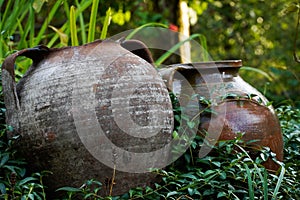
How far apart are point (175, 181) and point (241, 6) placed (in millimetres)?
4777

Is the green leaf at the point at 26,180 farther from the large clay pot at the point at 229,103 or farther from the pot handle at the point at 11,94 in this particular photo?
the large clay pot at the point at 229,103

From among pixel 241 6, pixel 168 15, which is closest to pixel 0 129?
pixel 168 15

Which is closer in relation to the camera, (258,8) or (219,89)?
(219,89)

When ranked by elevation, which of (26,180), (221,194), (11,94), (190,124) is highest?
(11,94)

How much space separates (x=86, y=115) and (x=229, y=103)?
2.34 ft

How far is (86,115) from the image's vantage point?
1874 millimetres

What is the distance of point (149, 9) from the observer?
18.5 ft

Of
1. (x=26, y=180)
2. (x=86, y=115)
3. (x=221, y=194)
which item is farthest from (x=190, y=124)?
(x=26, y=180)

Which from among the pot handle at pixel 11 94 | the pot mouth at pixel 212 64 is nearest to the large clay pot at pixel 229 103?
the pot mouth at pixel 212 64

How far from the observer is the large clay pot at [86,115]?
1883 millimetres

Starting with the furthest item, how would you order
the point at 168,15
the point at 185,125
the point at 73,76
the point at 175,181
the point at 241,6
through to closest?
1. the point at 241,6
2. the point at 168,15
3. the point at 185,125
4. the point at 175,181
5. the point at 73,76

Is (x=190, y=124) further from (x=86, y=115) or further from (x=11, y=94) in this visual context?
(x=11, y=94)

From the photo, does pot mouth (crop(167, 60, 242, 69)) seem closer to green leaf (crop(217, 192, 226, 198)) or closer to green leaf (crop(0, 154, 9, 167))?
green leaf (crop(217, 192, 226, 198))

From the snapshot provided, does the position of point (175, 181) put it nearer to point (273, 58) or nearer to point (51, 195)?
point (51, 195)
